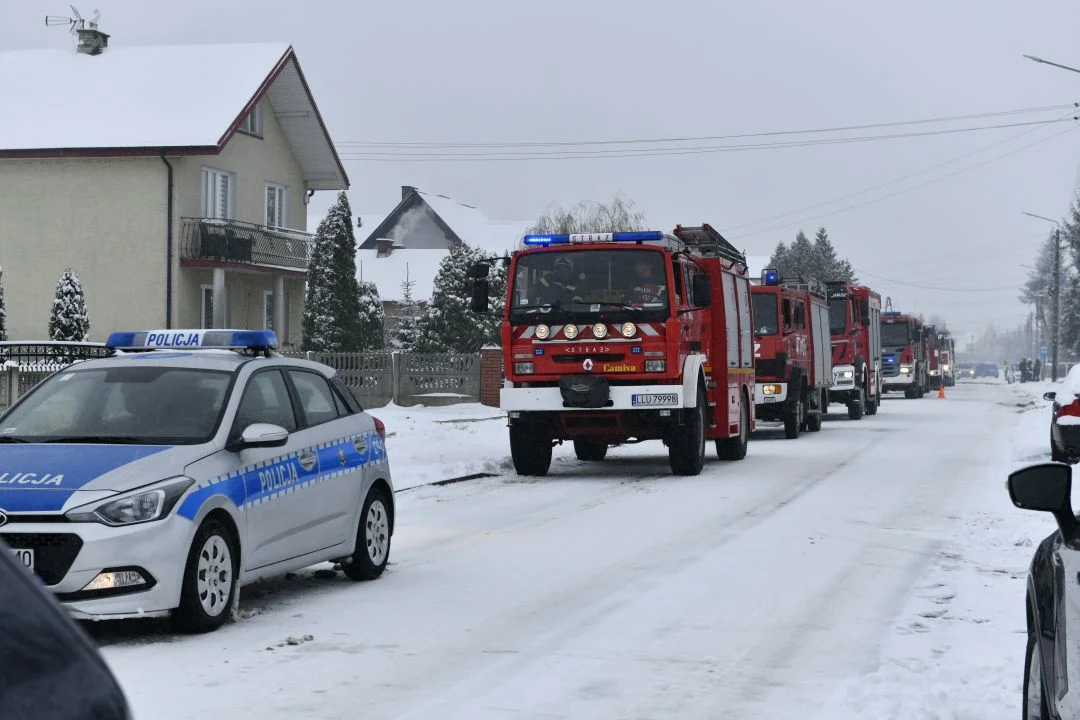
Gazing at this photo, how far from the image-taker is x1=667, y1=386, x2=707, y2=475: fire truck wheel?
19047 mm

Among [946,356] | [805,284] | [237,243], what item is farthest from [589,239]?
[946,356]

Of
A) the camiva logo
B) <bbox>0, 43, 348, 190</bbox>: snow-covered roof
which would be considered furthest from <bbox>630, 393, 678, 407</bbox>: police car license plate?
<bbox>0, 43, 348, 190</bbox>: snow-covered roof

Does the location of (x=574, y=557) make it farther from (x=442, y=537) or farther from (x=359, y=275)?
(x=359, y=275)

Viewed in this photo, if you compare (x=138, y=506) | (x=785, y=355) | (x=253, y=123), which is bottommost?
(x=138, y=506)

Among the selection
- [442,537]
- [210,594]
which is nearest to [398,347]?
[442,537]

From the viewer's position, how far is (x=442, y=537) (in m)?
12.9

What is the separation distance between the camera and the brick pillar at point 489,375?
3969 centimetres

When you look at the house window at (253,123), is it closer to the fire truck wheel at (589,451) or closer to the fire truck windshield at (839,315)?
the fire truck windshield at (839,315)

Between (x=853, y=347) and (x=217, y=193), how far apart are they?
55.4 feet

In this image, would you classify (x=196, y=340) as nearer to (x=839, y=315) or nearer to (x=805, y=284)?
(x=805, y=284)

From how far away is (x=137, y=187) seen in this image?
38.8m

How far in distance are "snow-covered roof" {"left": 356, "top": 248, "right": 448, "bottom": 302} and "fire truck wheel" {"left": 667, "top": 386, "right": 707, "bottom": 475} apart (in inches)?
2757

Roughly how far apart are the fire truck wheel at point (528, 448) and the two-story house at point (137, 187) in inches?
816

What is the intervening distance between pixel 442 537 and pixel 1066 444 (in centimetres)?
939
